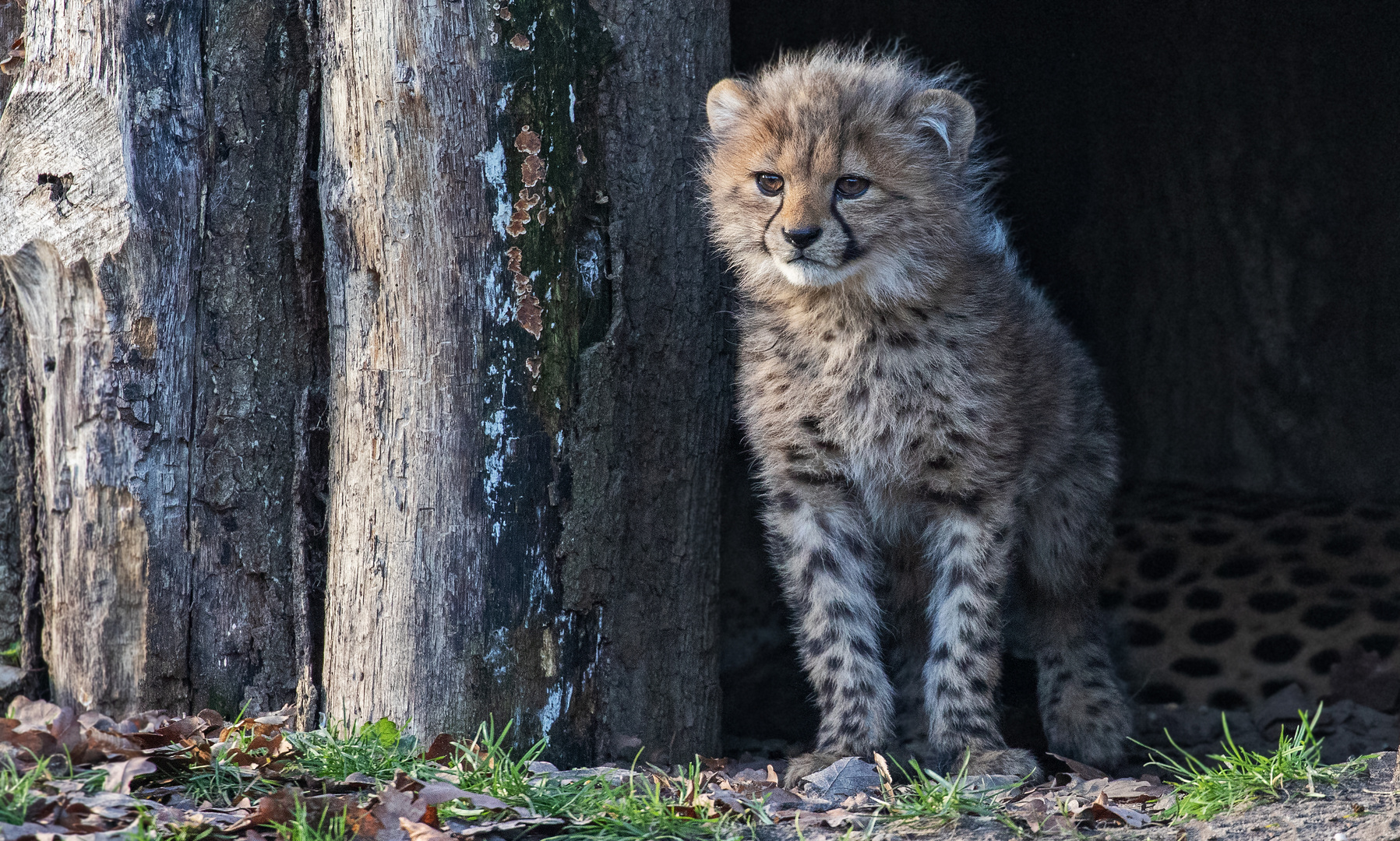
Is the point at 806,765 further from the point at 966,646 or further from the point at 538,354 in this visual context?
the point at 538,354

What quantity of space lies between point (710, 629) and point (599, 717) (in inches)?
20.3

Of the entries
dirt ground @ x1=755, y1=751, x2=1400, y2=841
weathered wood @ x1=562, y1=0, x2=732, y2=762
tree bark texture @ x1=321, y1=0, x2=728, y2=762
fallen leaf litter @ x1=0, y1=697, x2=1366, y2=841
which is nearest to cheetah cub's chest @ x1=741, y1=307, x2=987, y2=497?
weathered wood @ x1=562, y1=0, x2=732, y2=762

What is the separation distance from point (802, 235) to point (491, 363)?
880 mm

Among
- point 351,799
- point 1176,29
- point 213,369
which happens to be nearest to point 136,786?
point 351,799

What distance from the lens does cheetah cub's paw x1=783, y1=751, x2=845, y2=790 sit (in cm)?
336

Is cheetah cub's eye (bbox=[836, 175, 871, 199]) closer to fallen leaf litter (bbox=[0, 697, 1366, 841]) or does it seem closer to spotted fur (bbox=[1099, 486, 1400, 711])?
fallen leaf litter (bbox=[0, 697, 1366, 841])

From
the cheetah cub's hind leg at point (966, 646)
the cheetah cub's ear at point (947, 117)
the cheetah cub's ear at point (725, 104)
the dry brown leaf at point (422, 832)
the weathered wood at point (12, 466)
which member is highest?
the cheetah cub's ear at point (725, 104)

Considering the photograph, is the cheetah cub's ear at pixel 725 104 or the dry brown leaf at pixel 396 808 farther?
the cheetah cub's ear at pixel 725 104

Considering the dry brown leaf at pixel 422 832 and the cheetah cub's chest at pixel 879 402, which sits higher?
the cheetah cub's chest at pixel 879 402

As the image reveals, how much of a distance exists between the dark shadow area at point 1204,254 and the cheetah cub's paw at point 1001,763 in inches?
71.4

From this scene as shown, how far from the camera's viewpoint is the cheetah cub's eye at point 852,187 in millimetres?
3482

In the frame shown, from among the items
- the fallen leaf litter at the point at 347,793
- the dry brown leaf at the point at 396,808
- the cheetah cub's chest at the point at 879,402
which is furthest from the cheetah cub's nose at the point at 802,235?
the dry brown leaf at the point at 396,808

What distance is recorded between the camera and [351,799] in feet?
8.95

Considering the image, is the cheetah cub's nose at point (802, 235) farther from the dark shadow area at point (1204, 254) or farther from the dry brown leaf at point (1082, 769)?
the dark shadow area at point (1204, 254)
